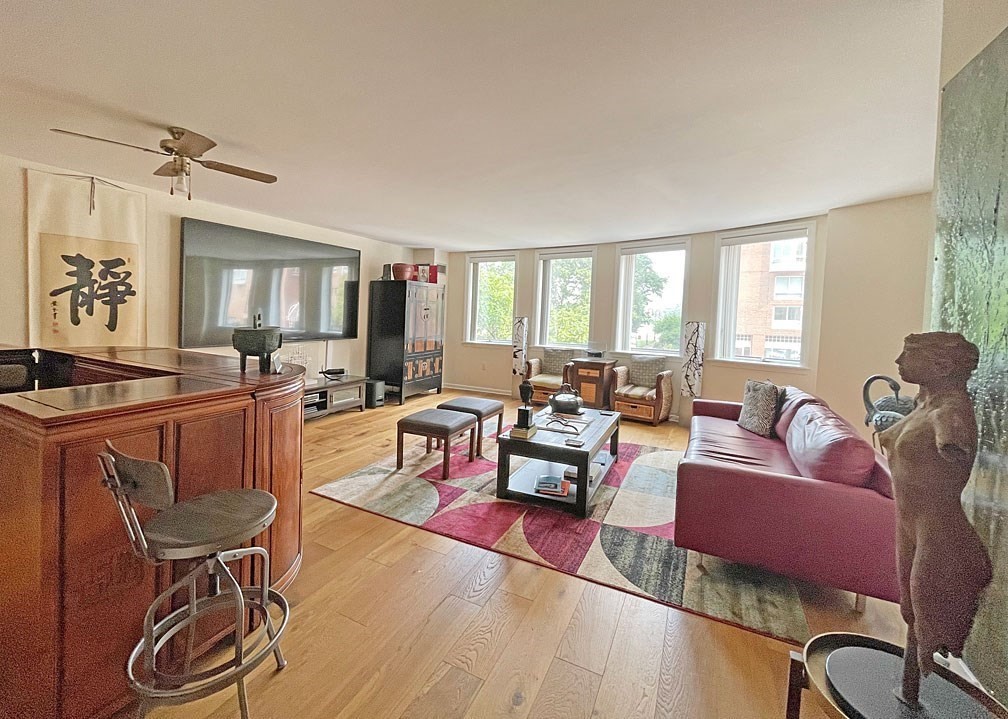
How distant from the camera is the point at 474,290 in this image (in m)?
7.43

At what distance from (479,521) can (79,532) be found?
1.90 meters

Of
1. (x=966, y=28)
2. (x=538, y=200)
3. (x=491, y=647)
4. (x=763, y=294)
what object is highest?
(x=538, y=200)

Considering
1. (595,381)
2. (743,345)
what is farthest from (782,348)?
(595,381)

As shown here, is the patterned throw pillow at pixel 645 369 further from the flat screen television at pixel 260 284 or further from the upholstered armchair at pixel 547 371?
the flat screen television at pixel 260 284

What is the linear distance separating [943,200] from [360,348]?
6.26m

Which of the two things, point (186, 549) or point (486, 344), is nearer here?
point (186, 549)

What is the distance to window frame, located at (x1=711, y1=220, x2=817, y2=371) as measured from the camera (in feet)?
14.9

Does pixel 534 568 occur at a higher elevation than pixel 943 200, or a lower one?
lower

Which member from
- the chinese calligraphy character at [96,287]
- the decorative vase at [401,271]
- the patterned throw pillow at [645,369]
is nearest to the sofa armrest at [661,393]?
the patterned throw pillow at [645,369]

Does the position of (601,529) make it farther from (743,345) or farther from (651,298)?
(651,298)

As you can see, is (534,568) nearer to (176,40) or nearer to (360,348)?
(176,40)

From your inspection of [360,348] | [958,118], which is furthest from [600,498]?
[360,348]

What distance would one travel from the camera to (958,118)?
1140 mm

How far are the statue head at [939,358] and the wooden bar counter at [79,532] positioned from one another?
2.07 m
